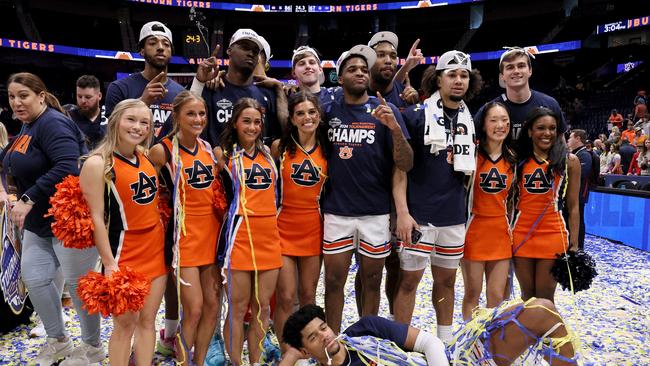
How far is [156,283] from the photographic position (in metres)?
2.63

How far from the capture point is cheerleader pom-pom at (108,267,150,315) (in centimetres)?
231

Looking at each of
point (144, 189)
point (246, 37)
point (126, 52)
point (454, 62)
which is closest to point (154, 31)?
point (246, 37)

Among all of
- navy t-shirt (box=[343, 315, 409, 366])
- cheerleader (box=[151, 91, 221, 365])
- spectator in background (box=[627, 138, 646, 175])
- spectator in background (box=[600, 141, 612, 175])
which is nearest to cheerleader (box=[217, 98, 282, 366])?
cheerleader (box=[151, 91, 221, 365])

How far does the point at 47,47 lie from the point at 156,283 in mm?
20266

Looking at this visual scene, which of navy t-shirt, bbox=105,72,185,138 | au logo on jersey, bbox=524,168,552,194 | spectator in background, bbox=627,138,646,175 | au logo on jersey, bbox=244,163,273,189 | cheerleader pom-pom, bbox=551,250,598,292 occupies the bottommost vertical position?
cheerleader pom-pom, bbox=551,250,598,292

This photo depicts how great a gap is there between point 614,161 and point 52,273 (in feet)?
34.5

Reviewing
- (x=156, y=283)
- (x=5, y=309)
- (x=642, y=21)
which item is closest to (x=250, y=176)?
(x=156, y=283)

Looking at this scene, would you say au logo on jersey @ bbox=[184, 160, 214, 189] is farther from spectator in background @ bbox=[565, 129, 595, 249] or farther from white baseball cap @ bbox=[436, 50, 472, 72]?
spectator in background @ bbox=[565, 129, 595, 249]

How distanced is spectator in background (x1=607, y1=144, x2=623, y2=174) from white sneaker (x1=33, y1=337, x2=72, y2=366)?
33.7ft

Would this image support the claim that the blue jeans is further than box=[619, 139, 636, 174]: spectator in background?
No

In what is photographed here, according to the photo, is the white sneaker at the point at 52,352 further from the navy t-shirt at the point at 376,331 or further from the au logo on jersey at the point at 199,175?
the navy t-shirt at the point at 376,331

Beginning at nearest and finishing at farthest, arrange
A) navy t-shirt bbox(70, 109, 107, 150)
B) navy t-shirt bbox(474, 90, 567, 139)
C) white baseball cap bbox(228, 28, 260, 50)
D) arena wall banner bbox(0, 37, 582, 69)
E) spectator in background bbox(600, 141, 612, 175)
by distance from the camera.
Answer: white baseball cap bbox(228, 28, 260, 50)
navy t-shirt bbox(474, 90, 567, 139)
navy t-shirt bbox(70, 109, 107, 150)
spectator in background bbox(600, 141, 612, 175)
arena wall banner bbox(0, 37, 582, 69)

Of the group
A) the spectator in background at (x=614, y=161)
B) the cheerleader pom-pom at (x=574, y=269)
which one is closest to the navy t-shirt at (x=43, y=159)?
the cheerleader pom-pom at (x=574, y=269)

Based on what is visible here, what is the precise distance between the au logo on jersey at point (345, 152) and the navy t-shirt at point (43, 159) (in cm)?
160
